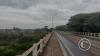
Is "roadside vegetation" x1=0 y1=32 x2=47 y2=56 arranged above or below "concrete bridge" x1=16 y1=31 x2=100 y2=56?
below

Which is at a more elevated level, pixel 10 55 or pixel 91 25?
pixel 91 25

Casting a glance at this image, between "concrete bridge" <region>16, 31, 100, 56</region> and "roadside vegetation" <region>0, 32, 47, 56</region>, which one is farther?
"roadside vegetation" <region>0, 32, 47, 56</region>

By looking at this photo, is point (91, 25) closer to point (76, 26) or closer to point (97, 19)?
point (97, 19)

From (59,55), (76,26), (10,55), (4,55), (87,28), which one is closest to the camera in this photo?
(59,55)

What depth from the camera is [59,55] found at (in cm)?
1303

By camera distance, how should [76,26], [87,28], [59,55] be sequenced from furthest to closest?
[76,26]
[87,28]
[59,55]

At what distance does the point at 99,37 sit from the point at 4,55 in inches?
749

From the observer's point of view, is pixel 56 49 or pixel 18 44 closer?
pixel 56 49

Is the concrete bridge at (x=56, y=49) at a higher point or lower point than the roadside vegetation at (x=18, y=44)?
higher

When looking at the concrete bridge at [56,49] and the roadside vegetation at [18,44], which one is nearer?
the concrete bridge at [56,49]

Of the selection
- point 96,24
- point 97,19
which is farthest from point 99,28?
point 97,19

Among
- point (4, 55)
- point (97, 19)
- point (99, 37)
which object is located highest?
point (97, 19)

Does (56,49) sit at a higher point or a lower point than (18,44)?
higher

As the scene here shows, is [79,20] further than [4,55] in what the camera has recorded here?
Yes
